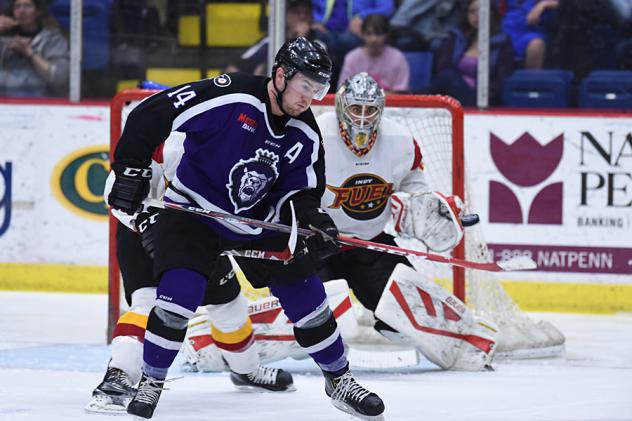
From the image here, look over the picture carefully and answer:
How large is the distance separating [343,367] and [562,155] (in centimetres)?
268

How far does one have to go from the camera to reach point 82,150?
6.28 m

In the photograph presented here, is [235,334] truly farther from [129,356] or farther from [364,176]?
[364,176]

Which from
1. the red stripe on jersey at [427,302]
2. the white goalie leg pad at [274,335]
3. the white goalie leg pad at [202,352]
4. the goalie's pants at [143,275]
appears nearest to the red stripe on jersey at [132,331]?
the goalie's pants at [143,275]

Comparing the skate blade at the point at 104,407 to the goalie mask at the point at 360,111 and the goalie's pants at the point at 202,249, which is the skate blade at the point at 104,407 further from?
the goalie mask at the point at 360,111

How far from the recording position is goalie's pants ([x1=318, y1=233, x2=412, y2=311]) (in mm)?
4605

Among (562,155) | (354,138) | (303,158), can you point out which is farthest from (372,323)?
(303,158)

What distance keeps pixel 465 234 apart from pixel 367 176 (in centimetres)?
55

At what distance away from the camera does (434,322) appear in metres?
4.45

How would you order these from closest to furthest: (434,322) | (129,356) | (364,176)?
(129,356)
(434,322)
(364,176)

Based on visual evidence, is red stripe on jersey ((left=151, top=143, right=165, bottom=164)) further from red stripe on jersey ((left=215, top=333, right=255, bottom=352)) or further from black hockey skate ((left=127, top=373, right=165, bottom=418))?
black hockey skate ((left=127, top=373, right=165, bottom=418))

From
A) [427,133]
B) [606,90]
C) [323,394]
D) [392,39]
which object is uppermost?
[392,39]

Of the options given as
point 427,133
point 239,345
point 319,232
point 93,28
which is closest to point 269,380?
point 239,345

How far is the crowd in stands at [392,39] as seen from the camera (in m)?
6.04

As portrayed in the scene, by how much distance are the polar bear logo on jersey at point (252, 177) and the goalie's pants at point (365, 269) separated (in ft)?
4.06
